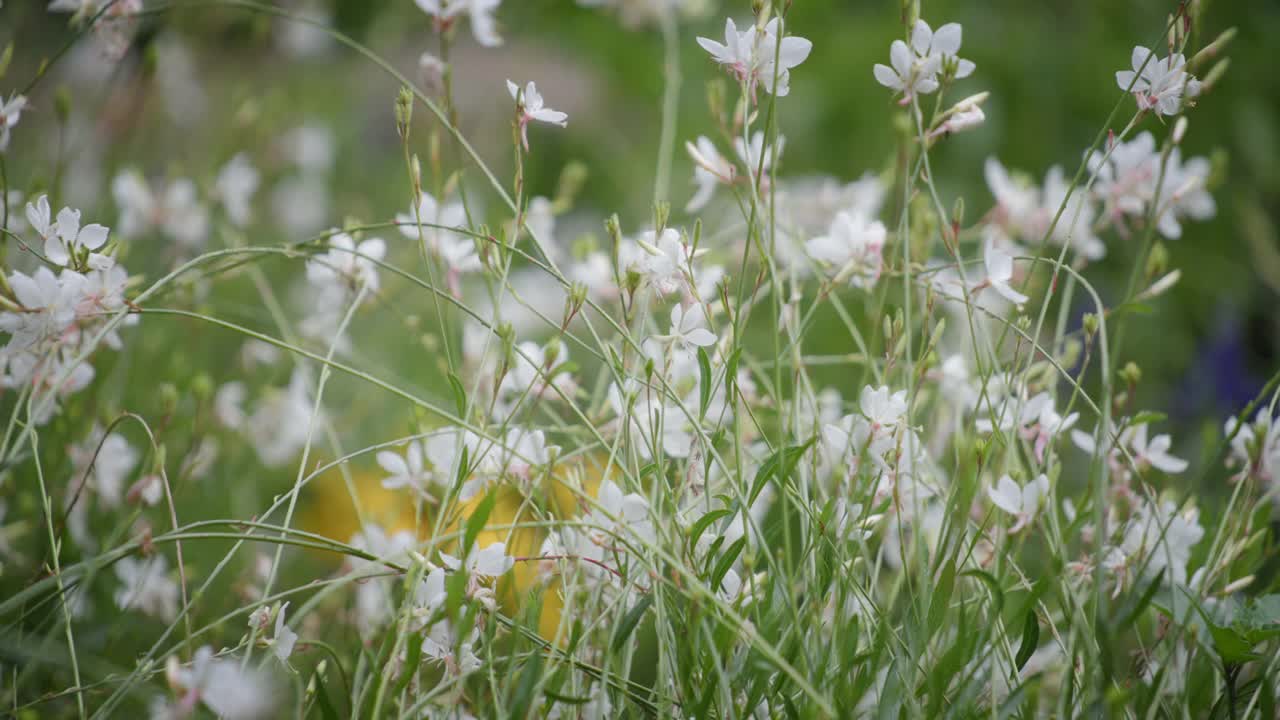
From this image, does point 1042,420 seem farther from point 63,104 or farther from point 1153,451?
point 63,104

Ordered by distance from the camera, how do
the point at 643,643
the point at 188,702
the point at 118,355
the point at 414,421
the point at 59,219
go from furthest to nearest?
1. the point at 643,643
2. the point at 118,355
3. the point at 414,421
4. the point at 59,219
5. the point at 188,702

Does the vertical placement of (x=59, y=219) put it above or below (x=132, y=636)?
above

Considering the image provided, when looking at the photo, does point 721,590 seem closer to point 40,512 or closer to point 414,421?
point 414,421

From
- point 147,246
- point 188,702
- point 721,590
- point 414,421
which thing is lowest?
point 188,702

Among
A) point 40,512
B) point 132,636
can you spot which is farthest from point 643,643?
point 40,512

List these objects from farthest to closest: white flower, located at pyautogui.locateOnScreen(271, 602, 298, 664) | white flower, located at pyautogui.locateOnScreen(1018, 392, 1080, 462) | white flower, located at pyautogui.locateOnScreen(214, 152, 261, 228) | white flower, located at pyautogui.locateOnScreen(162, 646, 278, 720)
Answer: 1. white flower, located at pyautogui.locateOnScreen(214, 152, 261, 228)
2. white flower, located at pyautogui.locateOnScreen(1018, 392, 1080, 462)
3. white flower, located at pyautogui.locateOnScreen(271, 602, 298, 664)
4. white flower, located at pyautogui.locateOnScreen(162, 646, 278, 720)

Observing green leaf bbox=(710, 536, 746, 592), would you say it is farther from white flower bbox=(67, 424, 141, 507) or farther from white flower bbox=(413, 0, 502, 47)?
white flower bbox=(67, 424, 141, 507)

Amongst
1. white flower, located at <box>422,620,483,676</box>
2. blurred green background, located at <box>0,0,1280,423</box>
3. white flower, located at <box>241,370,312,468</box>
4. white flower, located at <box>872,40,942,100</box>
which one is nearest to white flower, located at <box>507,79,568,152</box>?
white flower, located at <box>872,40,942,100</box>
